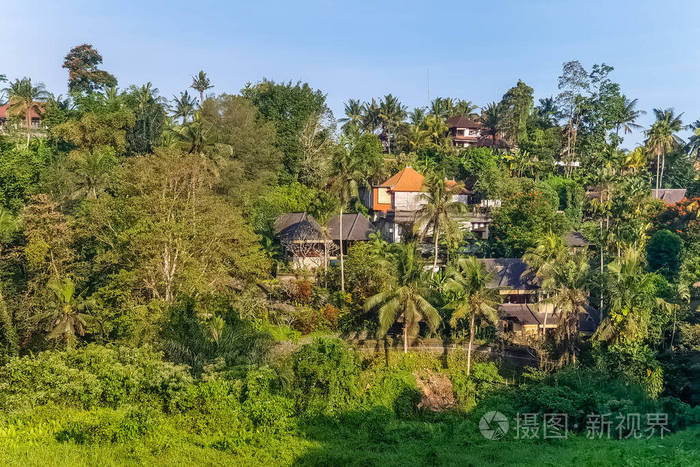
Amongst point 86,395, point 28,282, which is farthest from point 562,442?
point 28,282

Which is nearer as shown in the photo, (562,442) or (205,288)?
(562,442)

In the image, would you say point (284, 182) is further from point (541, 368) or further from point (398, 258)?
point (541, 368)

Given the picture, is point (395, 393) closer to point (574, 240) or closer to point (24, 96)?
point (574, 240)

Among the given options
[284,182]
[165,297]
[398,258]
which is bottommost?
[165,297]

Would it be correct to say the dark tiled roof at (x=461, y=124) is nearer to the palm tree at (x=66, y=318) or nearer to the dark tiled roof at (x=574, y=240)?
the dark tiled roof at (x=574, y=240)

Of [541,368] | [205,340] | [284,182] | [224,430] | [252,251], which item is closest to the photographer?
[224,430]

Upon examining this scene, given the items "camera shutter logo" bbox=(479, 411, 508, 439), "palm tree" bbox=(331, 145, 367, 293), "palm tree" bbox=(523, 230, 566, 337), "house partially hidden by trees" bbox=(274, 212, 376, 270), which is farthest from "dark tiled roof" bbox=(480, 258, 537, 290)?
"camera shutter logo" bbox=(479, 411, 508, 439)

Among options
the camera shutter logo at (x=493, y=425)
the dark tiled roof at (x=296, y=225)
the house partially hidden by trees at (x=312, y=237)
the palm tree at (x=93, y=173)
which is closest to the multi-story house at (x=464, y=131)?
the house partially hidden by trees at (x=312, y=237)

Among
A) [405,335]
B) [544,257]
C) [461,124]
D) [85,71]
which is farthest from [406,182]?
[85,71]
